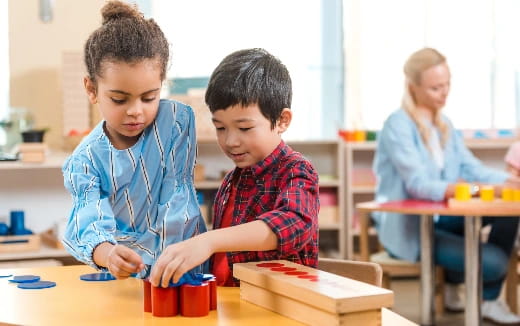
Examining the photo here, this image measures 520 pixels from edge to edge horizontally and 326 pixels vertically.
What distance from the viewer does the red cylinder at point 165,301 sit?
1.39 metres

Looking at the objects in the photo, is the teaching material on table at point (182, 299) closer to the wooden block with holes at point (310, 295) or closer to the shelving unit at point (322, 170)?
the wooden block with holes at point (310, 295)

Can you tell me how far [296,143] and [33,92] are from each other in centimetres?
174

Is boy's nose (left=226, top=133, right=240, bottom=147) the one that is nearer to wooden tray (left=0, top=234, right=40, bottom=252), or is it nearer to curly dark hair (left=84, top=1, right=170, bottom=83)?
curly dark hair (left=84, top=1, right=170, bottom=83)

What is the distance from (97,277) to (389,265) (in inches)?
91.3

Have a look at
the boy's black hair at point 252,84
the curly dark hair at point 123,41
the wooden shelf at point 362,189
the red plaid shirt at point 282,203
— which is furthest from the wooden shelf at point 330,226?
the curly dark hair at point 123,41

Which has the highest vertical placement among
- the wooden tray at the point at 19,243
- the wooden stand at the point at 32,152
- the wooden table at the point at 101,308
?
the wooden stand at the point at 32,152

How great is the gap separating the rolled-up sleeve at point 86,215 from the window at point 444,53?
4.26 m

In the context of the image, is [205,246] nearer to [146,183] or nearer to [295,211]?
[295,211]

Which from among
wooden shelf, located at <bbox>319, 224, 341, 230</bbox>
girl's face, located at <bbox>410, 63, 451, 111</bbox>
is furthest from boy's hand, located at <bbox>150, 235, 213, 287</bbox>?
wooden shelf, located at <bbox>319, 224, 341, 230</bbox>

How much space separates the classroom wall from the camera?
4.75m

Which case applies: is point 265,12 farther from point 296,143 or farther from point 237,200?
point 237,200

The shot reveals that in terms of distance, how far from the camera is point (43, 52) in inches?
188

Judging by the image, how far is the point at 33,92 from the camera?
4.76 metres

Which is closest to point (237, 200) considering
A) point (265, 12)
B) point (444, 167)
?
point (444, 167)
